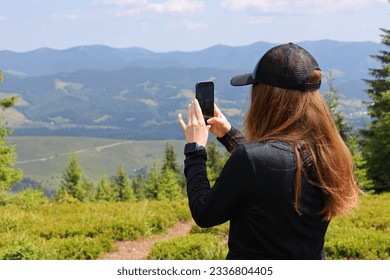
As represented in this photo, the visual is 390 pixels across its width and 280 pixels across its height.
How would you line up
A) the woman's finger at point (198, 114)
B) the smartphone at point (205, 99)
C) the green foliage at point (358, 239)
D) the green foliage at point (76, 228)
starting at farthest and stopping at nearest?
the green foliage at point (358, 239), the green foliage at point (76, 228), the smartphone at point (205, 99), the woman's finger at point (198, 114)

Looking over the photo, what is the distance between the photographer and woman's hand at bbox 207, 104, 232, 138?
3.33 meters

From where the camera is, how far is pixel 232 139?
3480 millimetres

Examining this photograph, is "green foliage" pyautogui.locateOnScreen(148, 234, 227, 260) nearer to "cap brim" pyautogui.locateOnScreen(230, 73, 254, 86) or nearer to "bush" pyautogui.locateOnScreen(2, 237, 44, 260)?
"bush" pyautogui.locateOnScreen(2, 237, 44, 260)

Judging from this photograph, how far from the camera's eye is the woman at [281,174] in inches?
96.7

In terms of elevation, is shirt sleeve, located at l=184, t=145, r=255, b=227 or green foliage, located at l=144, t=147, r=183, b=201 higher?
shirt sleeve, located at l=184, t=145, r=255, b=227

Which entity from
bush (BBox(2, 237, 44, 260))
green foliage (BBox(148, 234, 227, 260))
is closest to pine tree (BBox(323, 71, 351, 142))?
green foliage (BBox(148, 234, 227, 260))

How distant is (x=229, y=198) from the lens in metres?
2.47

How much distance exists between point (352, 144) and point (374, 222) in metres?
16.6

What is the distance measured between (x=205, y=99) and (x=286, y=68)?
79cm

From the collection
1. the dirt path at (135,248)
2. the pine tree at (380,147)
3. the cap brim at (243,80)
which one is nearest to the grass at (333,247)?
the dirt path at (135,248)

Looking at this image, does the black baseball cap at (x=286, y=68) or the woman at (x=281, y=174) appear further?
the black baseball cap at (x=286, y=68)

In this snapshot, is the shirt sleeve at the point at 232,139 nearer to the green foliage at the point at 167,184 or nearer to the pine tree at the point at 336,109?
the green foliage at the point at 167,184
